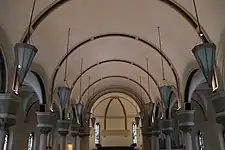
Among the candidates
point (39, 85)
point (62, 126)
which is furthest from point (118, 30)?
point (62, 126)

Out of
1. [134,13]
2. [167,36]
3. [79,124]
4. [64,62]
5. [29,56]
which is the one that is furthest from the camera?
[79,124]

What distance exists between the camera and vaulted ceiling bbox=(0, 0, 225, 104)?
7496 millimetres

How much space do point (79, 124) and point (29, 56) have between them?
11.0 meters

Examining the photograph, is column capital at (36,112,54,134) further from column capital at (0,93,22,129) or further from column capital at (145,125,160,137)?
column capital at (145,125,160,137)

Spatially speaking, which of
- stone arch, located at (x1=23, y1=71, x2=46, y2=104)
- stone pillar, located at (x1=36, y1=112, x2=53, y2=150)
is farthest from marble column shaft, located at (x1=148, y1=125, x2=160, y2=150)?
stone arch, located at (x1=23, y1=71, x2=46, y2=104)

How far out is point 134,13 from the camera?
335 inches

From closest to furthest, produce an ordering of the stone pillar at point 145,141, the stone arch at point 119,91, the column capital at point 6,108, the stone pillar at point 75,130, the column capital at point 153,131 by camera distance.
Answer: the column capital at point 6,108, the stone pillar at point 75,130, the column capital at point 153,131, the stone pillar at point 145,141, the stone arch at point 119,91

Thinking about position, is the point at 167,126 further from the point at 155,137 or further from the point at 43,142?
the point at 43,142

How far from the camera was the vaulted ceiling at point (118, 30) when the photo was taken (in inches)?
295

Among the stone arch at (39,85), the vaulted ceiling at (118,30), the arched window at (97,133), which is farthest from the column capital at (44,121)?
the arched window at (97,133)

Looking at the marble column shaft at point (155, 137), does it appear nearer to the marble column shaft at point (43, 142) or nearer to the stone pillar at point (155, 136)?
the stone pillar at point (155, 136)

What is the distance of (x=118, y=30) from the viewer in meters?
9.73

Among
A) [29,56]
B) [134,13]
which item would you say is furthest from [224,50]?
[29,56]

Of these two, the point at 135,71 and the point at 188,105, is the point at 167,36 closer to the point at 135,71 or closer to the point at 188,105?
the point at 188,105
